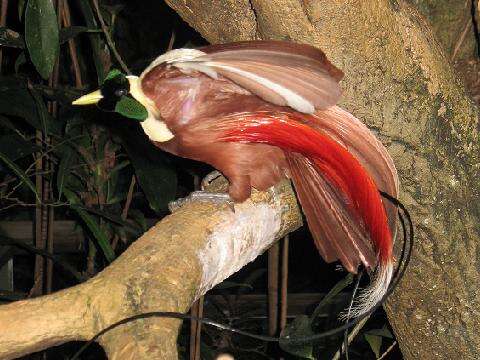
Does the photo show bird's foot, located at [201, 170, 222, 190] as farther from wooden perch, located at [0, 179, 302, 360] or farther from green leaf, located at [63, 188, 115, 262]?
green leaf, located at [63, 188, 115, 262]

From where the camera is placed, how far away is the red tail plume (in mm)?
942

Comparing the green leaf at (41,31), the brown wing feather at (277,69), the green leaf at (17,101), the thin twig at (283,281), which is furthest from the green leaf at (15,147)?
the brown wing feather at (277,69)

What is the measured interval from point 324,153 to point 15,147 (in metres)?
0.96

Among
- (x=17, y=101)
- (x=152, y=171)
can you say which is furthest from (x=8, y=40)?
(x=152, y=171)

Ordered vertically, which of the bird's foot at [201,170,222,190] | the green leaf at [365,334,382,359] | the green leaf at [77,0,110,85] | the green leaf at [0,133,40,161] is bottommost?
the green leaf at [365,334,382,359]

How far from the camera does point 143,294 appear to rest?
30.5 inches

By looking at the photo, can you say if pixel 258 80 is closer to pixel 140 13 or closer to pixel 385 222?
pixel 385 222

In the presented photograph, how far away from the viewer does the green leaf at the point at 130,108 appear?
0.92 m

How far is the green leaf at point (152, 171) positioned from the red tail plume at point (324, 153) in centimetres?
66

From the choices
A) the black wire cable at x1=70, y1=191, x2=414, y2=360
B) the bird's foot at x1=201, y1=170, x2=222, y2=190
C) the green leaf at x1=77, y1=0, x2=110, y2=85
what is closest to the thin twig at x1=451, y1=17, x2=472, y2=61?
the black wire cable at x1=70, y1=191, x2=414, y2=360

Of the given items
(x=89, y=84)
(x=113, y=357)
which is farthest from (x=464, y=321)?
(x=89, y=84)

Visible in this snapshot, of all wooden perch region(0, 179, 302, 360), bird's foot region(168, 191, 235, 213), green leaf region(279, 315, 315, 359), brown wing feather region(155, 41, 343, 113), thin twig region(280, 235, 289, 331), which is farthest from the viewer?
thin twig region(280, 235, 289, 331)

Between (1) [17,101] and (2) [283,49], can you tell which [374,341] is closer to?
(2) [283,49]

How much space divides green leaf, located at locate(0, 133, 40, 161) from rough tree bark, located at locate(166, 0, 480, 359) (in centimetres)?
69
